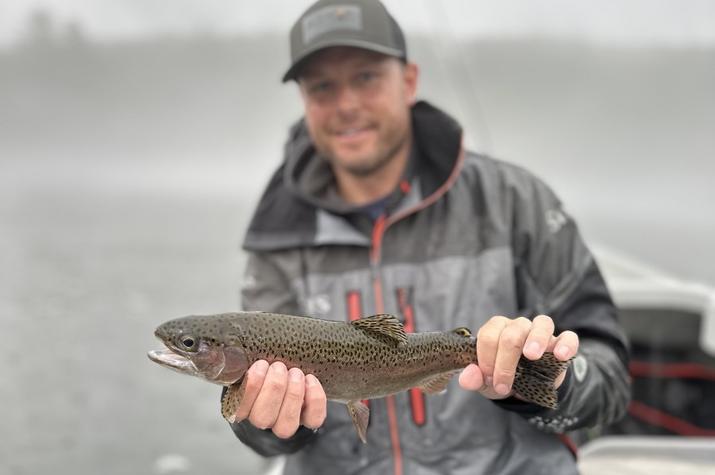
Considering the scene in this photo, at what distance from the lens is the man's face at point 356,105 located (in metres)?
2.91

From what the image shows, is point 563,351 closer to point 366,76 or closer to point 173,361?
point 173,361

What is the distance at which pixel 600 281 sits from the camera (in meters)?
2.93

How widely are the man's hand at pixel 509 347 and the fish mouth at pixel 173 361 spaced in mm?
769

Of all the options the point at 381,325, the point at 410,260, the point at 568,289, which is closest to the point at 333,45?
the point at 410,260

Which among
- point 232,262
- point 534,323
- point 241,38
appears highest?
point 241,38

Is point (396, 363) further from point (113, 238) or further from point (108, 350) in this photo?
point (113, 238)

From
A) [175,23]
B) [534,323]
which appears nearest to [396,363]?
[534,323]

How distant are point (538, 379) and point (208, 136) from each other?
282cm

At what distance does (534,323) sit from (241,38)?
1736 millimetres

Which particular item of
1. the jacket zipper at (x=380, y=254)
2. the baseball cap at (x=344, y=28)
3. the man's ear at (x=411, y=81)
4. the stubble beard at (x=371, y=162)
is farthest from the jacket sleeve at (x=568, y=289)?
the baseball cap at (x=344, y=28)

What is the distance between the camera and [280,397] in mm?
1868

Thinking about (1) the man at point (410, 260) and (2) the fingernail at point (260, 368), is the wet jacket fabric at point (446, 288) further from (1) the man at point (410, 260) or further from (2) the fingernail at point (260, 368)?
(2) the fingernail at point (260, 368)

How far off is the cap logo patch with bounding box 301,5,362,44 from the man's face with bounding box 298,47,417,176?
206 mm

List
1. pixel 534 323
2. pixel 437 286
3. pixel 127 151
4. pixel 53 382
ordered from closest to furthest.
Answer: pixel 534 323, pixel 437 286, pixel 127 151, pixel 53 382
